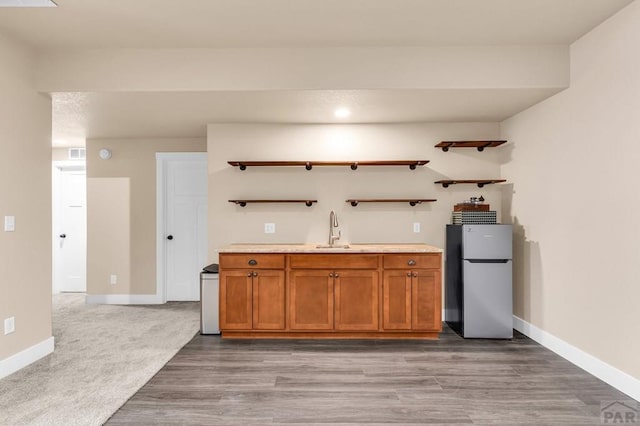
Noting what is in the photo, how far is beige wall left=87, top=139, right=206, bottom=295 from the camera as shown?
5.27 meters

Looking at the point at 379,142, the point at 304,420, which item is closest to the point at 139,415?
the point at 304,420

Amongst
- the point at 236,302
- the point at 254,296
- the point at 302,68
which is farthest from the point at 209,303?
the point at 302,68

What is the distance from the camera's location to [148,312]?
4.79m

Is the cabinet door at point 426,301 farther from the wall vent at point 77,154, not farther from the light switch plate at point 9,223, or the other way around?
the wall vent at point 77,154

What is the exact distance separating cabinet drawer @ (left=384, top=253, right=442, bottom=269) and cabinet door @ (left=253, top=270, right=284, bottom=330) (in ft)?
3.35

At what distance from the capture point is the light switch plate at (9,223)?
2908 millimetres

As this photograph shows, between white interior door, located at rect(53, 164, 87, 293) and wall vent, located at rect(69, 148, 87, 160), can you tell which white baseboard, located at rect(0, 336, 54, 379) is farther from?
wall vent, located at rect(69, 148, 87, 160)

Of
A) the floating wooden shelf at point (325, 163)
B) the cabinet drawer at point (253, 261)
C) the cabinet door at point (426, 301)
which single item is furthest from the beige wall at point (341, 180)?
the cabinet door at point (426, 301)

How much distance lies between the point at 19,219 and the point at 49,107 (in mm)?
1040

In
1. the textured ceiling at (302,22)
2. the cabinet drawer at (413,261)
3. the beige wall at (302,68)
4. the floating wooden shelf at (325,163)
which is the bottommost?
the cabinet drawer at (413,261)

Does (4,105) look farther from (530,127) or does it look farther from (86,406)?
(530,127)

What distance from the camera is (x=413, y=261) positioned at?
3.70m

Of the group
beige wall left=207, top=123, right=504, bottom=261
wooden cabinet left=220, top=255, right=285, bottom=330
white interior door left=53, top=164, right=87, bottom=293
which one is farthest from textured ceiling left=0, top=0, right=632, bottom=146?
white interior door left=53, top=164, right=87, bottom=293

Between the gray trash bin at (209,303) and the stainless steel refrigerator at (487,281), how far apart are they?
240 cm
